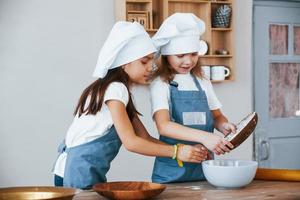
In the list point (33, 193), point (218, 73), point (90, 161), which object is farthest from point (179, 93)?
point (218, 73)

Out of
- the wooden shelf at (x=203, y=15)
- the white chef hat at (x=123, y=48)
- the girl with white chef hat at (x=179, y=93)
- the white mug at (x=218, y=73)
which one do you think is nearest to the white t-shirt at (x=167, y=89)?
the girl with white chef hat at (x=179, y=93)

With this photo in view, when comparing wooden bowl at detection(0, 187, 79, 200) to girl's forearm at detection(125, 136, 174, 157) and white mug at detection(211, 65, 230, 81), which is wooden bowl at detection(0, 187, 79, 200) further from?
white mug at detection(211, 65, 230, 81)

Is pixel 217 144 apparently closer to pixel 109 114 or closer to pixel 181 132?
pixel 181 132

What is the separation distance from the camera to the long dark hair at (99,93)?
2000 mm

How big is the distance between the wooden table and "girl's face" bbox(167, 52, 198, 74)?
0.51 metres

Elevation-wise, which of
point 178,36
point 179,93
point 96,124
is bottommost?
point 96,124

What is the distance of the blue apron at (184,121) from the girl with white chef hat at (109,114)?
0.67 ft

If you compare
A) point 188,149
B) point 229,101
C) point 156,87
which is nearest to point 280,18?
point 229,101

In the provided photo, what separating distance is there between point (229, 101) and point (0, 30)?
1690 millimetres

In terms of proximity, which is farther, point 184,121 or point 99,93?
point 184,121

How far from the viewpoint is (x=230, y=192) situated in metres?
1.84

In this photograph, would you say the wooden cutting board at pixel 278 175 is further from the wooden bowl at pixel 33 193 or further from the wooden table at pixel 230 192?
the wooden bowl at pixel 33 193

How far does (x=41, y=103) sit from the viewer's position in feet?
11.1

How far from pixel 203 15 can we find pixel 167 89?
167 cm
